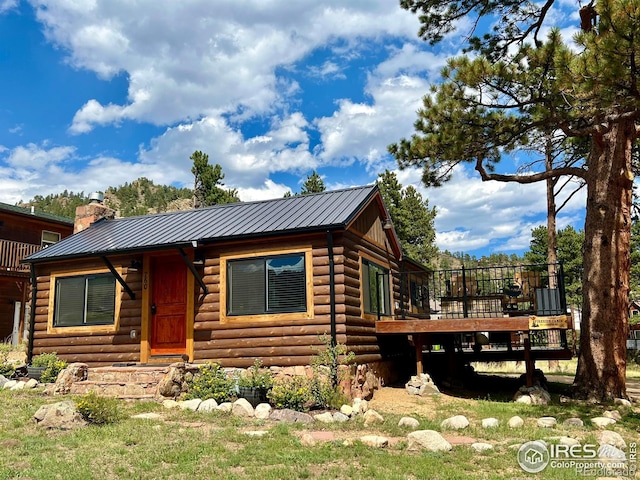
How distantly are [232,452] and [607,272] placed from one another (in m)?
7.91

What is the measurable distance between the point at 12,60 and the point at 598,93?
52.6ft

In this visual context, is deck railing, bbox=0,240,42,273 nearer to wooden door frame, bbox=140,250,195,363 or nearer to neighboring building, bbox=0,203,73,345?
neighboring building, bbox=0,203,73,345

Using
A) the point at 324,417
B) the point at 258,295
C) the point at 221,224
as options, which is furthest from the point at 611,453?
the point at 221,224

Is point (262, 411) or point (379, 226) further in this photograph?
point (379, 226)

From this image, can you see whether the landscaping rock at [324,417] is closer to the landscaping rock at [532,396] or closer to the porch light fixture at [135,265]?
A: the landscaping rock at [532,396]

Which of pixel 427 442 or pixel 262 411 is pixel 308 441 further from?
pixel 262 411

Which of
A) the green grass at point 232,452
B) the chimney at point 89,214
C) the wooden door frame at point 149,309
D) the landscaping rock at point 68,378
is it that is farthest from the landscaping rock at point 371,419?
the chimney at point 89,214

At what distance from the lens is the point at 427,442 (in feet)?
20.5

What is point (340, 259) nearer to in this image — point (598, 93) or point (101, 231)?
point (598, 93)

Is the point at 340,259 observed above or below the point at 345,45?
below

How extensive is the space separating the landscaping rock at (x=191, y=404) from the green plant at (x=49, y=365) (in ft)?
14.2

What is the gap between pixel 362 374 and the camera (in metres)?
10.5

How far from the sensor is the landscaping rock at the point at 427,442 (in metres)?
6.14

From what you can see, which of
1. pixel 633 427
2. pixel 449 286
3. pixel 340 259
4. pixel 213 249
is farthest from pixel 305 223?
pixel 633 427
